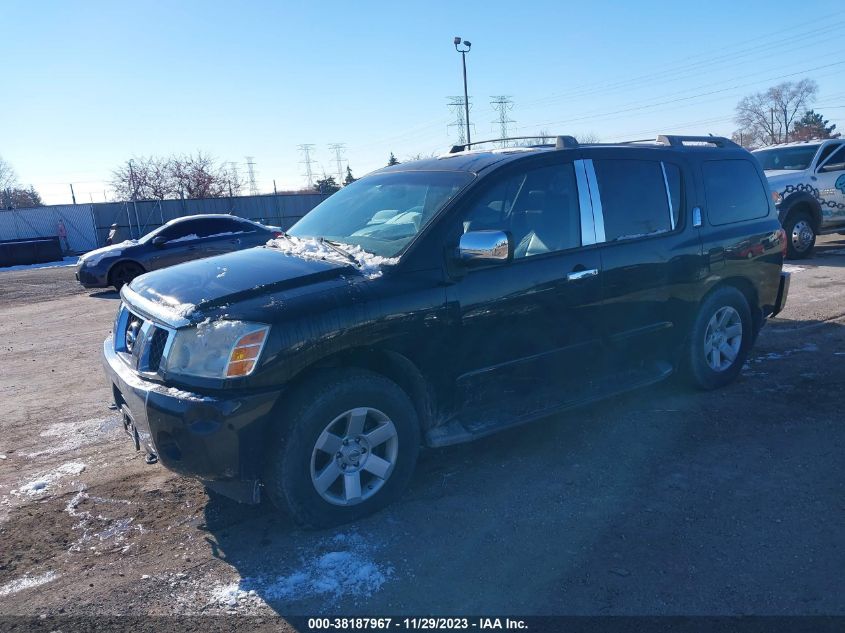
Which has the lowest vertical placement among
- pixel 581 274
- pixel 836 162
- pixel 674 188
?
pixel 581 274

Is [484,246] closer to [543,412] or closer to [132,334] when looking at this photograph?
[543,412]

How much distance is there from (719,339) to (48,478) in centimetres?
513

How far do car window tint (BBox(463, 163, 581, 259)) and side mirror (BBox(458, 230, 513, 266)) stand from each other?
0.27m

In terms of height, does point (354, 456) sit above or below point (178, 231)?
below

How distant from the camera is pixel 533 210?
15.2 ft

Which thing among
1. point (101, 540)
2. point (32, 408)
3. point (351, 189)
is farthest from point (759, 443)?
point (32, 408)

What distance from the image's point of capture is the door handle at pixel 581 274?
15.1 ft

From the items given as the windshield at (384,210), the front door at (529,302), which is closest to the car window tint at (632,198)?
the front door at (529,302)

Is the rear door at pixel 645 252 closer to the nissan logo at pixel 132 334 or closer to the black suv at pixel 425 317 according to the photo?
the black suv at pixel 425 317

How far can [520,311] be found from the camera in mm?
4348

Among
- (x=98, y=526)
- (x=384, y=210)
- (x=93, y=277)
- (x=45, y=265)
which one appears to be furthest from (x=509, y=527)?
(x=45, y=265)

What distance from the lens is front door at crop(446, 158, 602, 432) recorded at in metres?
4.21

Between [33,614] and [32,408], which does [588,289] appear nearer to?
[33,614]

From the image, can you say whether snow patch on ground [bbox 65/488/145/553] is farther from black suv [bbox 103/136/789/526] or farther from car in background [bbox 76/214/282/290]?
car in background [bbox 76/214/282/290]
